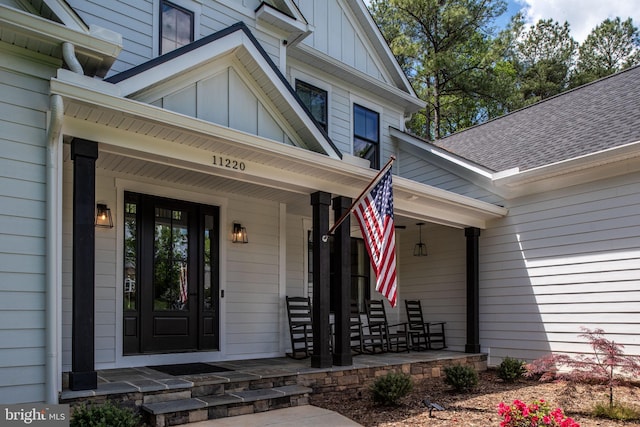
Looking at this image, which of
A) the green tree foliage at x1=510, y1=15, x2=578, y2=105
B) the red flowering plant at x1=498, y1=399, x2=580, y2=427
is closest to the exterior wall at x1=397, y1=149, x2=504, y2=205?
the red flowering plant at x1=498, y1=399, x2=580, y2=427

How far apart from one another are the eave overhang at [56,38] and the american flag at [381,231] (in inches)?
113

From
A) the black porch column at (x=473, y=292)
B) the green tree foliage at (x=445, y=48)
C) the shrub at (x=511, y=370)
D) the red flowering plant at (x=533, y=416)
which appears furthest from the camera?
the green tree foliage at (x=445, y=48)

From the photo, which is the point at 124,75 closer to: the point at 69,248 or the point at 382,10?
the point at 69,248

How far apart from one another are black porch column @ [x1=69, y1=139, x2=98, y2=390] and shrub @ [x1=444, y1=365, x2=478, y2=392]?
13.2 ft

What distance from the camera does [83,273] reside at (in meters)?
4.25

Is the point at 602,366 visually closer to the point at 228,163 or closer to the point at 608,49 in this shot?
the point at 228,163

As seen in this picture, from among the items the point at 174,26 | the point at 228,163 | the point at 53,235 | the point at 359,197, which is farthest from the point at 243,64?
the point at 53,235

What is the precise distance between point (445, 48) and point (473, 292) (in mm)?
12884

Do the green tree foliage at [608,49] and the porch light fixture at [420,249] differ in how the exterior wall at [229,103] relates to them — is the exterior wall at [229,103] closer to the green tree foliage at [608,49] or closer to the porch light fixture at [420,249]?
the porch light fixture at [420,249]

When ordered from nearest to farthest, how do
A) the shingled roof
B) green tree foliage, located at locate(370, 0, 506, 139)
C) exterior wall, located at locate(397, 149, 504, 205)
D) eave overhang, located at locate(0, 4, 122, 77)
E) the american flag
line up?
1. eave overhang, located at locate(0, 4, 122, 77)
2. the american flag
3. the shingled roof
4. exterior wall, located at locate(397, 149, 504, 205)
5. green tree foliage, located at locate(370, 0, 506, 139)

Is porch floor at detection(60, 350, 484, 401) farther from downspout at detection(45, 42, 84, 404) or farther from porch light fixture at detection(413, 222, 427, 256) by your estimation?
porch light fixture at detection(413, 222, 427, 256)

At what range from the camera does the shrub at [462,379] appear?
6.20 m

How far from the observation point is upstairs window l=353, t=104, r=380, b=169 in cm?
920

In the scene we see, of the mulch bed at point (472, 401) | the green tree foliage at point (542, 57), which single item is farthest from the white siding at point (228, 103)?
the green tree foliage at point (542, 57)
